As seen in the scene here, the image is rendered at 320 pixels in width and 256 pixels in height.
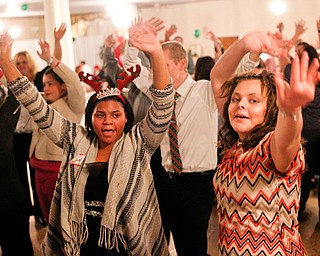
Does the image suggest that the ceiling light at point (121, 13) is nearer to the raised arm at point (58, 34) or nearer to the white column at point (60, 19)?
the white column at point (60, 19)

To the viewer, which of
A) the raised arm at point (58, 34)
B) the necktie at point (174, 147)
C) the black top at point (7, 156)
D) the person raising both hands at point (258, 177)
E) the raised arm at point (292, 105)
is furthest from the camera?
the raised arm at point (58, 34)

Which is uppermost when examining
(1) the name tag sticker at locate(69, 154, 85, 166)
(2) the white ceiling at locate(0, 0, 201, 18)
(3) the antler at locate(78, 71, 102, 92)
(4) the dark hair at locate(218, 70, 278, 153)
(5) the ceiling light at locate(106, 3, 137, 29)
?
(2) the white ceiling at locate(0, 0, 201, 18)

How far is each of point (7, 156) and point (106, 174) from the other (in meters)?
0.82

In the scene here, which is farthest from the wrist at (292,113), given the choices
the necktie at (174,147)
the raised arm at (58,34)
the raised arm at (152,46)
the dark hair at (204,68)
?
the dark hair at (204,68)

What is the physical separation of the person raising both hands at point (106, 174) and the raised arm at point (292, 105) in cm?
62

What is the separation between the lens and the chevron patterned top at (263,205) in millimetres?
1532

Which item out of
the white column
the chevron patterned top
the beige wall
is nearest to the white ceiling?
the beige wall

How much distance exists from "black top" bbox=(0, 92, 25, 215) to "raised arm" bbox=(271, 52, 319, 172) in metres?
→ 1.59

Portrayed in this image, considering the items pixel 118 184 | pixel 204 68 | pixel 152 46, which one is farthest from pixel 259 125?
pixel 204 68

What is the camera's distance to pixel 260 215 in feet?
5.11

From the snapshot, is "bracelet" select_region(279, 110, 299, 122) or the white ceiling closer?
"bracelet" select_region(279, 110, 299, 122)

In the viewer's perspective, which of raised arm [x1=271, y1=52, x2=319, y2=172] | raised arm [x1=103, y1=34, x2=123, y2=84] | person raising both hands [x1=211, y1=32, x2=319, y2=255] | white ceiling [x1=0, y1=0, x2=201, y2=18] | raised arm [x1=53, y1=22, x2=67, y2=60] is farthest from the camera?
white ceiling [x1=0, y1=0, x2=201, y2=18]

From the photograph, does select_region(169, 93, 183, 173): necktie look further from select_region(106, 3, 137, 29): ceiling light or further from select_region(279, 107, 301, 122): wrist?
select_region(106, 3, 137, 29): ceiling light

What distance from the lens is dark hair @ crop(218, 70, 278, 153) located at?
1.61m
